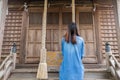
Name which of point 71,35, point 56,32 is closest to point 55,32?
point 56,32

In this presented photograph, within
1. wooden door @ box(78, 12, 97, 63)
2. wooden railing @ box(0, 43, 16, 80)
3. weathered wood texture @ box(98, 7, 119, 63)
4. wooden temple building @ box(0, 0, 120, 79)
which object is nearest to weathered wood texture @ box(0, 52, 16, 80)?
wooden railing @ box(0, 43, 16, 80)

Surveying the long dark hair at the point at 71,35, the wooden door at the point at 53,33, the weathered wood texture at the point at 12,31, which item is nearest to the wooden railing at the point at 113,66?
the long dark hair at the point at 71,35

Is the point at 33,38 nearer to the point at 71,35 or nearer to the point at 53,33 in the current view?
the point at 53,33

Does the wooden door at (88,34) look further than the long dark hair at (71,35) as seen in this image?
Yes

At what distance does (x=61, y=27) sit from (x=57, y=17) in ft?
1.30

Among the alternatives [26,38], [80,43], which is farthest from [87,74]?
[26,38]

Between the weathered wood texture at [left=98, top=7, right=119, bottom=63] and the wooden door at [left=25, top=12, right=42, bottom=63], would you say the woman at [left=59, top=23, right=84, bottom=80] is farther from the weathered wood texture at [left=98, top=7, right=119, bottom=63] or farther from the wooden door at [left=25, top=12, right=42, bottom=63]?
the weathered wood texture at [left=98, top=7, right=119, bottom=63]

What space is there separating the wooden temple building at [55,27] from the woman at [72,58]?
10.8ft

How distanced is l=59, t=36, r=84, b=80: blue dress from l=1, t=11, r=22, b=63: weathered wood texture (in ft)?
12.3

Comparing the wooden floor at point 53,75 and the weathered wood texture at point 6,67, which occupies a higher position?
the weathered wood texture at point 6,67

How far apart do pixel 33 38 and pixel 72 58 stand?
3658 mm

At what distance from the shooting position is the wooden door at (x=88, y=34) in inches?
231

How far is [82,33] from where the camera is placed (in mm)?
6059

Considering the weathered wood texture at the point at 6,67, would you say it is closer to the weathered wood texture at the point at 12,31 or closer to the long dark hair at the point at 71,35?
the weathered wood texture at the point at 12,31
